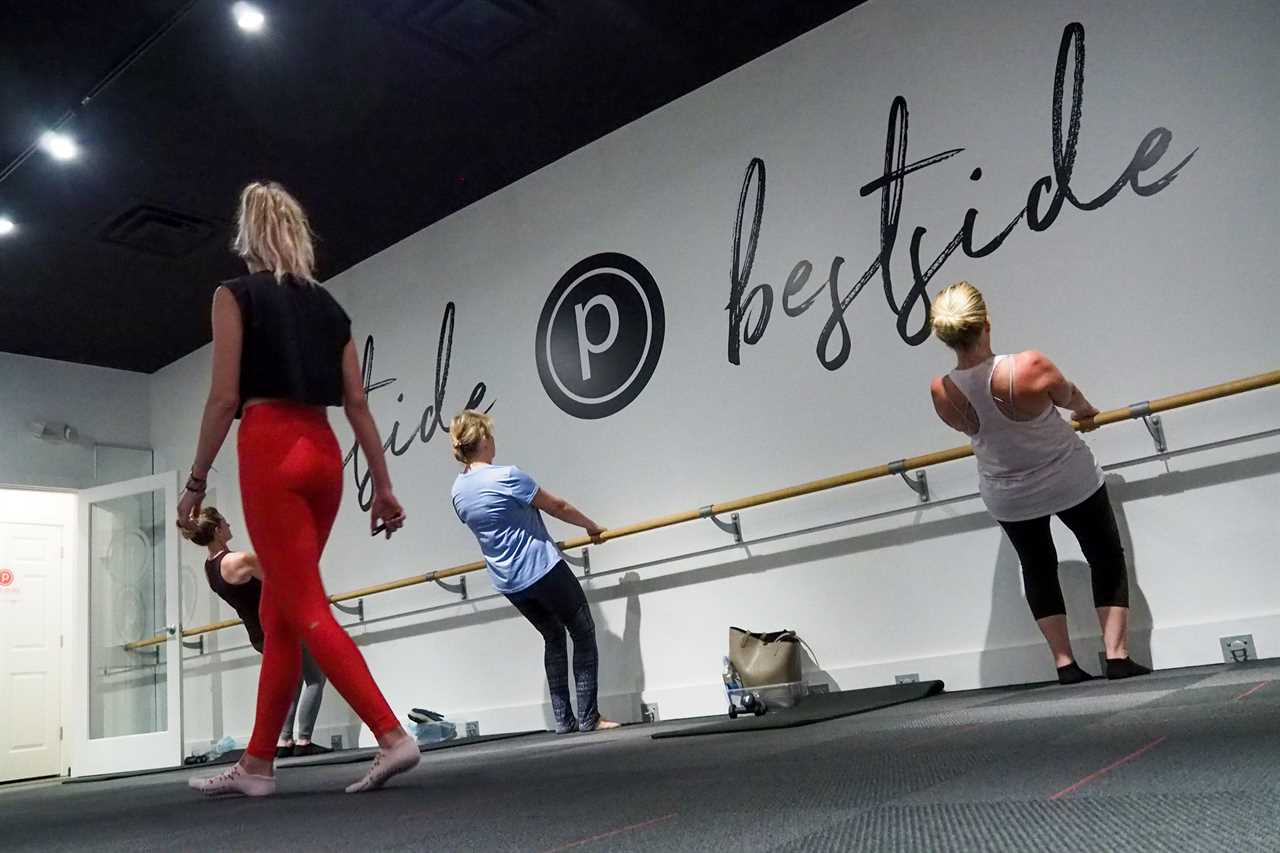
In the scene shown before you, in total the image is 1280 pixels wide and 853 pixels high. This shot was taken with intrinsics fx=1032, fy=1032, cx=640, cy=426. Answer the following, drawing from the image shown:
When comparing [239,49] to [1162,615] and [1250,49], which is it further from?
[1162,615]

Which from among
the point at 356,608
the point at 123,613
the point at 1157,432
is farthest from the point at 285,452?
the point at 123,613

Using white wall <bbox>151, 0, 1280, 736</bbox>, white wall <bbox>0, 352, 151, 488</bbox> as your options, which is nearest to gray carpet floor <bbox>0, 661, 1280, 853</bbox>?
white wall <bbox>151, 0, 1280, 736</bbox>

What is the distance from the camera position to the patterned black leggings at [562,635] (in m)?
4.20

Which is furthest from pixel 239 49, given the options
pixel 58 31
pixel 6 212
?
pixel 6 212

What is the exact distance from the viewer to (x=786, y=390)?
4.30m

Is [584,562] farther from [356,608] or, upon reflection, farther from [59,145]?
[59,145]

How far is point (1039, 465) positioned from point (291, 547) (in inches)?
85.3

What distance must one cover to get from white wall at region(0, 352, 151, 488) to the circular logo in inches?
164

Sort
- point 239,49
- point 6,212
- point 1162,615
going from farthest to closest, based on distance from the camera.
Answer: point 6,212 → point 239,49 → point 1162,615

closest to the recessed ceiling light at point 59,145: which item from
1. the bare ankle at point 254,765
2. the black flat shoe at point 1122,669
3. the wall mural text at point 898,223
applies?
the wall mural text at point 898,223

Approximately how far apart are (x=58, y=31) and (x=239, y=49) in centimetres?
63

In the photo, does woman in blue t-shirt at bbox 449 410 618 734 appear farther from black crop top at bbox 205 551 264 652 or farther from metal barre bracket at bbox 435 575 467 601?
black crop top at bbox 205 551 264 652

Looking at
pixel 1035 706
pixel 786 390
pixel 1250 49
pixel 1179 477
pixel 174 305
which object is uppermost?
pixel 174 305

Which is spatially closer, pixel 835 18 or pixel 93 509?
pixel 835 18
